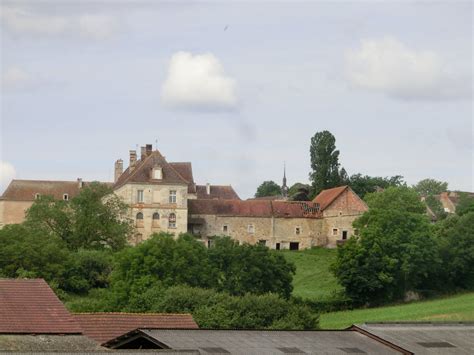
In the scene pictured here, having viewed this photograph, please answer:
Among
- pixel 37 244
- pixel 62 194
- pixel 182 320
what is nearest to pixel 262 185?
pixel 62 194

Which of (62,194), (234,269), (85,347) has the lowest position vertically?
(85,347)

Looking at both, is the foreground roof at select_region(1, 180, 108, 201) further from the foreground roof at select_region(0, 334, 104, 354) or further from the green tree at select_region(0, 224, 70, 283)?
the foreground roof at select_region(0, 334, 104, 354)

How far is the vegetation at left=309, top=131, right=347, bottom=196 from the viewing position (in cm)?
11338

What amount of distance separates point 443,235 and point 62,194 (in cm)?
3625

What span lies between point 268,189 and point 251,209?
2478 inches

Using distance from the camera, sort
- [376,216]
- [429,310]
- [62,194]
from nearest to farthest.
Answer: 1. [429,310]
2. [376,216]
3. [62,194]

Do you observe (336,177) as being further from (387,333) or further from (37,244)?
(387,333)

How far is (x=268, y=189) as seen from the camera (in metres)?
165

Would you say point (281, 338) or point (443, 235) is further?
point (443, 235)

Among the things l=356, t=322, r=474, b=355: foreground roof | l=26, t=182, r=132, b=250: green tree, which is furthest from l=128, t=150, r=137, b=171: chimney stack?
l=356, t=322, r=474, b=355: foreground roof

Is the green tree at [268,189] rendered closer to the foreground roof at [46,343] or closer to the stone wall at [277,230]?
the stone wall at [277,230]

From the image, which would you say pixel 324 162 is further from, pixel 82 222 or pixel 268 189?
pixel 268 189

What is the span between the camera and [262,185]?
168 m

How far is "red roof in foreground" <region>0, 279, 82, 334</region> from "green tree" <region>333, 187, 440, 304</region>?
4272 centimetres
